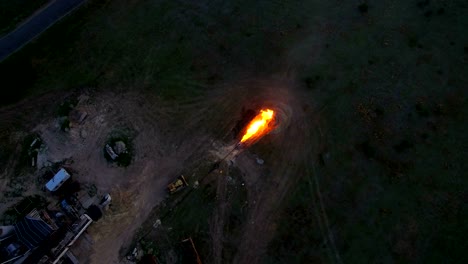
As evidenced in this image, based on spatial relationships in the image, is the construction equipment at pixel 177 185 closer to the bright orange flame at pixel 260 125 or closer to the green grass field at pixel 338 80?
the green grass field at pixel 338 80

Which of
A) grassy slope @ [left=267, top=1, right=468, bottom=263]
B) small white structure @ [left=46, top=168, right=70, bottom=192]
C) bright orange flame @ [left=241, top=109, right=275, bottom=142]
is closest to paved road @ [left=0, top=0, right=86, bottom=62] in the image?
small white structure @ [left=46, top=168, right=70, bottom=192]

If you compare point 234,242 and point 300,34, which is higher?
point 300,34

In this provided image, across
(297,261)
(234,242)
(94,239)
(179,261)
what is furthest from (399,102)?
(94,239)

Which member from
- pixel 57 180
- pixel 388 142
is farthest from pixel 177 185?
pixel 388 142

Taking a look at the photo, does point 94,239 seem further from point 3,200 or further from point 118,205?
point 3,200

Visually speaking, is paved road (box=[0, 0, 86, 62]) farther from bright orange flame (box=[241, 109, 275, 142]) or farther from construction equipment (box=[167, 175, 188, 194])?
bright orange flame (box=[241, 109, 275, 142])

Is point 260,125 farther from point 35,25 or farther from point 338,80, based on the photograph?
point 35,25
